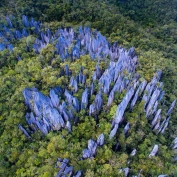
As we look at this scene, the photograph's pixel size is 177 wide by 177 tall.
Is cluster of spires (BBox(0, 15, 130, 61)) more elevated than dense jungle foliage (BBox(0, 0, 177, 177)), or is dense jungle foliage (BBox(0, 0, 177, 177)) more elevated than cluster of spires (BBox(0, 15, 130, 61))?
cluster of spires (BBox(0, 15, 130, 61))

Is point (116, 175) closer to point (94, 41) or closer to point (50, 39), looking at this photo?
point (94, 41)

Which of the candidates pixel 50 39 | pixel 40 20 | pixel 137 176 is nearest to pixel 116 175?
pixel 137 176

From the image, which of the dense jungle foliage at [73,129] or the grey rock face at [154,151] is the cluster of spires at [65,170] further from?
the grey rock face at [154,151]

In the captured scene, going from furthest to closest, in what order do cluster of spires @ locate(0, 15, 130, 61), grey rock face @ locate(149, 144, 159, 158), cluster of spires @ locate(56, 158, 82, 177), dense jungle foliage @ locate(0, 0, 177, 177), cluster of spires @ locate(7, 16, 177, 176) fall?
cluster of spires @ locate(0, 15, 130, 61), cluster of spires @ locate(7, 16, 177, 176), grey rock face @ locate(149, 144, 159, 158), dense jungle foliage @ locate(0, 0, 177, 177), cluster of spires @ locate(56, 158, 82, 177)

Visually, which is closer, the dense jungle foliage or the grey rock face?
the dense jungle foliage

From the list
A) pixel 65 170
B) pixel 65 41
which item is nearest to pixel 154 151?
pixel 65 170

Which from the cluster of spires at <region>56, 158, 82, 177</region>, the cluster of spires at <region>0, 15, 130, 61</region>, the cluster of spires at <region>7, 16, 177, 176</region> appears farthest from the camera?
the cluster of spires at <region>0, 15, 130, 61</region>

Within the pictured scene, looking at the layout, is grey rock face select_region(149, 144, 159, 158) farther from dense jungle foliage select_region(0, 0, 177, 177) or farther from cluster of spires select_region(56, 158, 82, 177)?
cluster of spires select_region(56, 158, 82, 177)

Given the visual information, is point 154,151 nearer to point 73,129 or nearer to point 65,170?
point 73,129

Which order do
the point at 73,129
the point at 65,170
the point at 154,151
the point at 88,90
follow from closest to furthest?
1. the point at 65,170
2. the point at 154,151
3. the point at 73,129
4. the point at 88,90

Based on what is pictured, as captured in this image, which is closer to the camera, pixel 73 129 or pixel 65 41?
pixel 73 129

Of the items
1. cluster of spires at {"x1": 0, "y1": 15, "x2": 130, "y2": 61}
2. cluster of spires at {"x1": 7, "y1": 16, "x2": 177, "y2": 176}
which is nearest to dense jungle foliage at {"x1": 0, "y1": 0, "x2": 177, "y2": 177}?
cluster of spires at {"x1": 7, "y1": 16, "x2": 177, "y2": 176}

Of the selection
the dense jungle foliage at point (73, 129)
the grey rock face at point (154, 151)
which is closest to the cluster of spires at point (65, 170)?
the dense jungle foliage at point (73, 129)
